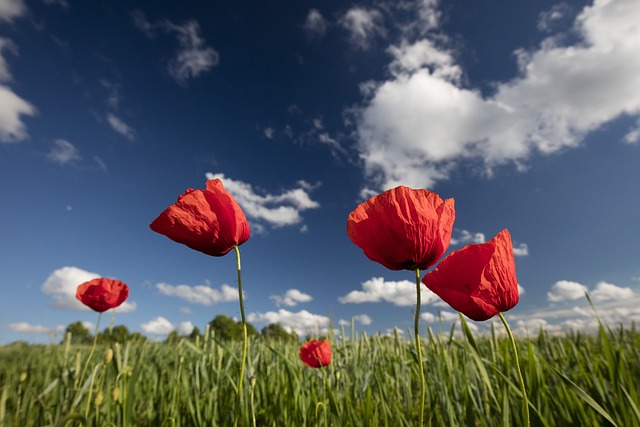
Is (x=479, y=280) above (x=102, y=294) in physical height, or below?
below

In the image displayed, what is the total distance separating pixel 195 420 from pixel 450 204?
2.07m

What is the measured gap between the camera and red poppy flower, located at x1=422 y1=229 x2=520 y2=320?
0.96 m

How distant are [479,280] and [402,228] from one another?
0.23 metres

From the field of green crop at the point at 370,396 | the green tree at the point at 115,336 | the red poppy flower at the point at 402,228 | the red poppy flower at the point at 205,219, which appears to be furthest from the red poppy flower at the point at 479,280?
the green tree at the point at 115,336

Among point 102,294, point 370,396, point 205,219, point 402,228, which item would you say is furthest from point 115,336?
point 402,228

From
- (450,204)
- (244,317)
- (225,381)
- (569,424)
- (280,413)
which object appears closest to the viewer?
(244,317)

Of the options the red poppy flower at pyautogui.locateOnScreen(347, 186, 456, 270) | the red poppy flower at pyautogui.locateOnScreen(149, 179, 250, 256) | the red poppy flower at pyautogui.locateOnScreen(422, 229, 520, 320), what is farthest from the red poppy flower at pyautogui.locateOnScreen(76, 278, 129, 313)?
the red poppy flower at pyautogui.locateOnScreen(422, 229, 520, 320)

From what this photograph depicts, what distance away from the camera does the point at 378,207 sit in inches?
38.8

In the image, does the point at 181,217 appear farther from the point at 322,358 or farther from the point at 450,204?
the point at 322,358

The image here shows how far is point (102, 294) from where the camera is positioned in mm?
2779

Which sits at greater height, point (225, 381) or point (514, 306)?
point (514, 306)

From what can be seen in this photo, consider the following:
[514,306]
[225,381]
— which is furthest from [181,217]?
[225,381]

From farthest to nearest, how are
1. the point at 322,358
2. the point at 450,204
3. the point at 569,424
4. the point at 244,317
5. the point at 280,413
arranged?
the point at 322,358, the point at 280,413, the point at 569,424, the point at 450,204, the point at 244,317

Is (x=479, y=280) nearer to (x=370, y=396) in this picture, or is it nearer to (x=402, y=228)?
(x=402, y=228)
